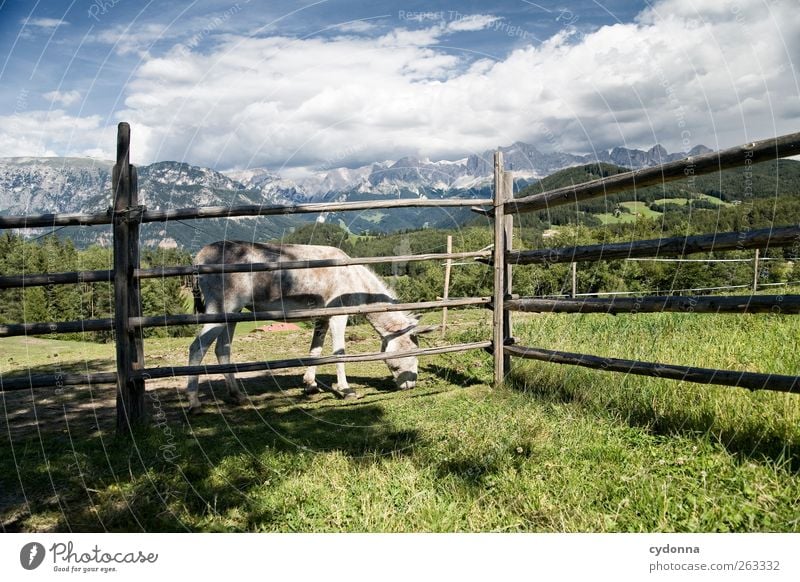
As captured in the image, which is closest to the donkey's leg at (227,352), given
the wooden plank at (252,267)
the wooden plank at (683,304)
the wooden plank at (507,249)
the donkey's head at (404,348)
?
the wooden plank at (252,267)

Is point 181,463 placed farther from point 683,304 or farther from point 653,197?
point 653,197

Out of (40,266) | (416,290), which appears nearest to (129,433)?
(416,290)

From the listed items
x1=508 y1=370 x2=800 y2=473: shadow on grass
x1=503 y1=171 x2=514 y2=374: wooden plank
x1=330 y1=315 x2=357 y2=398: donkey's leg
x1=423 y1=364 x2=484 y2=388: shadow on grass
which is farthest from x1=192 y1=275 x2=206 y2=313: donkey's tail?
x1=508 y1=370 x2=800 y2=473: shadow on grass

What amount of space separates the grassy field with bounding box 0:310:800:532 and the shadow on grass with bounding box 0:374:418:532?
0.01 meters

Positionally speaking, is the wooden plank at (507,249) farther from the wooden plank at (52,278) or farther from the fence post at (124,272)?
the wooden plank at (52,278)

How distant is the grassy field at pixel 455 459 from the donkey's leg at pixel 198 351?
0.66 feet

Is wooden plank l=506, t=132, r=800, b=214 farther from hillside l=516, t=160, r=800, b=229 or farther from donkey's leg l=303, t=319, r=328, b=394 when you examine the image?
donkey's leg l=303, t=319, r=328, b=394

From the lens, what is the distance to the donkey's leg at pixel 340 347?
6195mm

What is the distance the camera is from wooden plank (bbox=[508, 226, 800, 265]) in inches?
123

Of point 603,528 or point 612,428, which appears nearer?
point 603,528

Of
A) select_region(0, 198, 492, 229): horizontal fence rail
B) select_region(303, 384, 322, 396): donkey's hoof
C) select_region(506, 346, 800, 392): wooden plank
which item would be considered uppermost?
select_region(0, 198, 492, 229): horizontal fence rail
